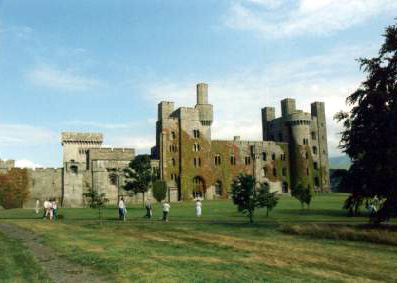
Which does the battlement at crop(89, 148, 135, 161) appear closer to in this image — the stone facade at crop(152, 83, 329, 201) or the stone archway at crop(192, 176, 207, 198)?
the stone facade at crop(152, 83, 329, 201)

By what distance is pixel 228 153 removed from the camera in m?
81.8

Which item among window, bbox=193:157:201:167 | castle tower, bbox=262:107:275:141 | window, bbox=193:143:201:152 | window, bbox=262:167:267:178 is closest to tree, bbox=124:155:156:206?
window, bbox=193:157:201:167

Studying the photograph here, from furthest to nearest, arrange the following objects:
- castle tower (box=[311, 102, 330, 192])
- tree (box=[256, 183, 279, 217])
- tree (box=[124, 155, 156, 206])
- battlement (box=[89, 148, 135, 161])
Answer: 1. castle tower (box=[311, 102, 330, 192])
2. battlement (box=[89, 148, 135, 161])
3. tree (box=[124, 155, 156, 206])
4. tree (box=[256, 183, 279, 217])

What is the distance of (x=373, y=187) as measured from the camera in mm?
27672

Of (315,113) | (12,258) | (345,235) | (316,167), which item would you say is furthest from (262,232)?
(315,113)

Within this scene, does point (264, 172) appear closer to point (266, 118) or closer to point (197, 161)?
point (197, 161)

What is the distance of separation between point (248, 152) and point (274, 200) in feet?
150

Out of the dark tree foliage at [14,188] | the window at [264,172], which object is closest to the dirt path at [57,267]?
the dark tree foliage at [14,188]

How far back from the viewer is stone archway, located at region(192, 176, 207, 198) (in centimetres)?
7762

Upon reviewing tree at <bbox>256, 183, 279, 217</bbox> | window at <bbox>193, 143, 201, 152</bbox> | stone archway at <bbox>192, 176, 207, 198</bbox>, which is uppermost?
window at <bbox>193, 143, 201, 152</bbox>

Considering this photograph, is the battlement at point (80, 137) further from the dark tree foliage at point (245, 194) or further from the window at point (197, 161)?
the dark tree foliage at point (245, 194)

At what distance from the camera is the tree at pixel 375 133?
26547 mm

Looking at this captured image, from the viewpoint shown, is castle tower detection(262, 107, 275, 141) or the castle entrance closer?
the castle entrance

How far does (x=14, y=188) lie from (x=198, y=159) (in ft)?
99.0
